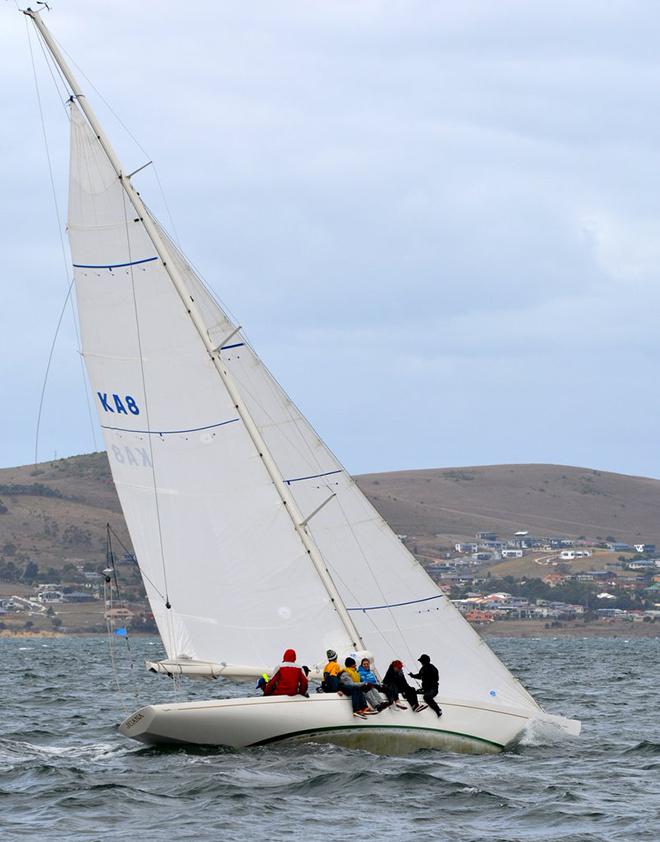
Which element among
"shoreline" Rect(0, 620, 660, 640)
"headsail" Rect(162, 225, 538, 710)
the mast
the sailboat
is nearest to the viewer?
the mast

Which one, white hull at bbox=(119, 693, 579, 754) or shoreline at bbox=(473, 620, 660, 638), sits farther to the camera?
shoreline at bbox=(473, 620, 660, 638)

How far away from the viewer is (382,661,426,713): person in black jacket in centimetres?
2158

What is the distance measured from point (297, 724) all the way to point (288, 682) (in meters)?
0.61

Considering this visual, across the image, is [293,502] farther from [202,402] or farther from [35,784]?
[35,784]

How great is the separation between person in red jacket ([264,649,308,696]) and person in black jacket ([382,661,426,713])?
1203 mm

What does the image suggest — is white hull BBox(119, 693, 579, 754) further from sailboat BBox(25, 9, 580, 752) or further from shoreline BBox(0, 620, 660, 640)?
shoreline BBox(0, 620, 660, 640)

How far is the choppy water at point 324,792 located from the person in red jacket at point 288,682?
84 centimetres

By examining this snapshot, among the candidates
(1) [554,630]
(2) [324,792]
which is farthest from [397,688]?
(1) [554,630]

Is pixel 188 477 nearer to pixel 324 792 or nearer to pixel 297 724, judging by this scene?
pixel 297 724

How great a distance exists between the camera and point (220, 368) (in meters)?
22.2

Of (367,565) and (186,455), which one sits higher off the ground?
(186,455)

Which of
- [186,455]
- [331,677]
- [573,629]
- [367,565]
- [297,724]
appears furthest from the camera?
[573,629]

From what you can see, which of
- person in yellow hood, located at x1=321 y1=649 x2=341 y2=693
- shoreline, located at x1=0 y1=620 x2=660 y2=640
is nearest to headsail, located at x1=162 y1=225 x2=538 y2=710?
person in yellow hood, located at x1=321 y1=649 x2=341 y2=693

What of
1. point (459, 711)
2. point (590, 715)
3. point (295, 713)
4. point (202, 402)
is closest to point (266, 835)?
point (295, 713)
